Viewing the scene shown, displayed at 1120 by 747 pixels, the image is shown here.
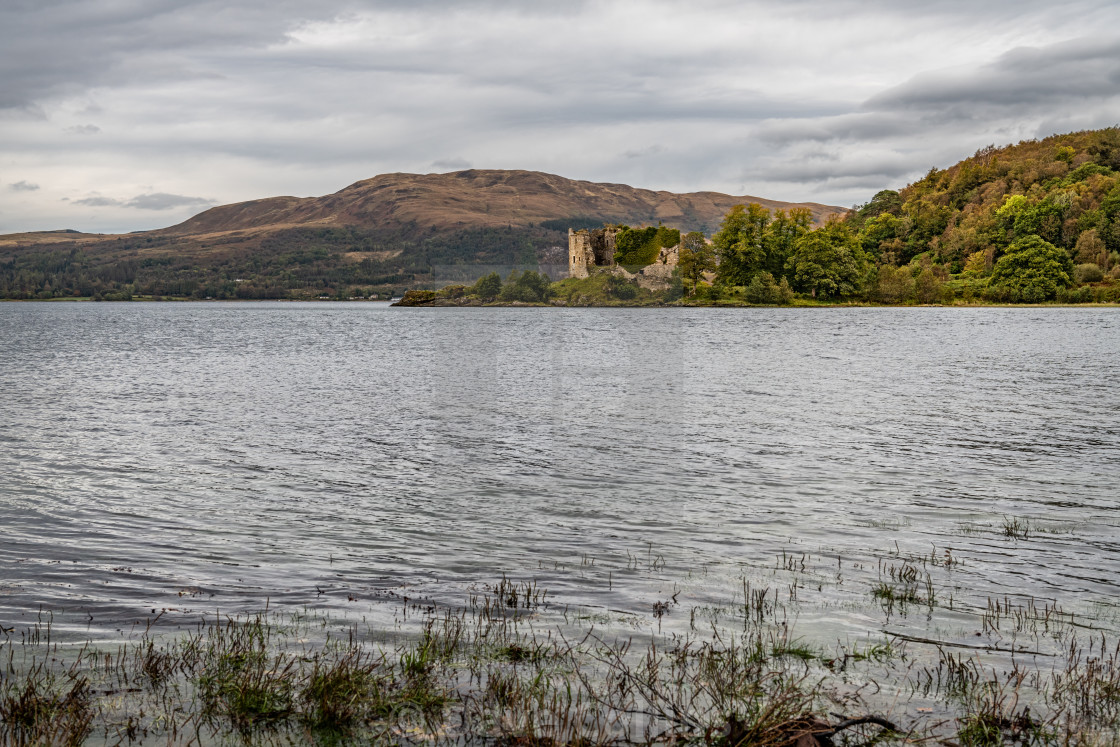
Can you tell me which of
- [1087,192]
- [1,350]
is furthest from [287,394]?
[1087,192]

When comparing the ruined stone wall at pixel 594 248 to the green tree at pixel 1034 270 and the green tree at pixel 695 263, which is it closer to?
the green tree at pixel 695 263

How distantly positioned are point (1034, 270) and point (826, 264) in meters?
37.7

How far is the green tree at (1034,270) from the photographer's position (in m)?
144

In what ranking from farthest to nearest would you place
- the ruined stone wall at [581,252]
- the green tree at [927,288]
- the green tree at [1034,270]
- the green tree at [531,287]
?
the green tree at [531,287], the ruined stone wall at [581,252], the green tree at [927,288], the green tree at [1034,270]

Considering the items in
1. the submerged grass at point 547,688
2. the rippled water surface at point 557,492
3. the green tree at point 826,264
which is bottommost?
the rippled water surface at point 557,492

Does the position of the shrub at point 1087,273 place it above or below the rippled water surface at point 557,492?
above

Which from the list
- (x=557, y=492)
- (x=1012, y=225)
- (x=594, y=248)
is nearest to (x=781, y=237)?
(x=594, y=248)

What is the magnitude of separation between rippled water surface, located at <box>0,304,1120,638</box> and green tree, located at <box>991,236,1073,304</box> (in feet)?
414

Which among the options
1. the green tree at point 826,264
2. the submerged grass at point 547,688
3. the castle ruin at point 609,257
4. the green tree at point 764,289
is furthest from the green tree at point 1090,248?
the submerged grass at point 547,688

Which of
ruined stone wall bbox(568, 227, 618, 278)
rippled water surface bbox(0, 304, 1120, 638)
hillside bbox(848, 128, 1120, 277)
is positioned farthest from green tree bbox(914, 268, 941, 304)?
rippled water surface bbox(0, 304, 1120, 638)

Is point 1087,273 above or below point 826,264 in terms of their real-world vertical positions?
below

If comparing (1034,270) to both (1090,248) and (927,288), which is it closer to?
(927,288)

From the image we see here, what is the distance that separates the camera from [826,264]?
15512cm

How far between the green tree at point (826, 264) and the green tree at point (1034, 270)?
27359mm
